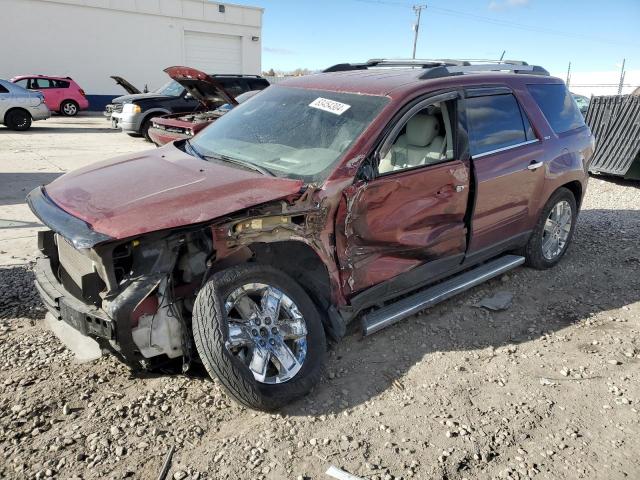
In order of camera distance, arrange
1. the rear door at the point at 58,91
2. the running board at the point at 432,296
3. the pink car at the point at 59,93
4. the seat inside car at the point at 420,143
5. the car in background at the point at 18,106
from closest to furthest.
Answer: the running board at the point at 432,296, the seat inside car at the point at 420,143, the car in background at the point at 18,106, the pink car at the point at 59,93, the rear door at the point at 58,91

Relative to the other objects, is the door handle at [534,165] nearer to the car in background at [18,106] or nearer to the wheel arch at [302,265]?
the wheel arch at [302,265]

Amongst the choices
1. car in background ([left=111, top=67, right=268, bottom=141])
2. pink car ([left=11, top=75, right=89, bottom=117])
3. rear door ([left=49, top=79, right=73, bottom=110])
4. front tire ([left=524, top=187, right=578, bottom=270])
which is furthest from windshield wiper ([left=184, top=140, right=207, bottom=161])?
rear door ([left=49, top=79, right=73, bottom=110])

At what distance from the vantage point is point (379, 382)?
124 inches

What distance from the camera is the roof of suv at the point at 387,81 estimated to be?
11.5 feet

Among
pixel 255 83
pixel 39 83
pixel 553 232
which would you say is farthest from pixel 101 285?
pixel 39 83

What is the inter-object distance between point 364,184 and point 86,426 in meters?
2.11

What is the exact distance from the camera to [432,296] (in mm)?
3734

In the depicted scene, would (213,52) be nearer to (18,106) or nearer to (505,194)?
(18,106)

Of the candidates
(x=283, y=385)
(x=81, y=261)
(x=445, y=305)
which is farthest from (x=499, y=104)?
(x=81, y=261)

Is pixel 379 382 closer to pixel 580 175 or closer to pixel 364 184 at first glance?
pixel 364 184

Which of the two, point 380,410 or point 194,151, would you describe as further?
point 194,151

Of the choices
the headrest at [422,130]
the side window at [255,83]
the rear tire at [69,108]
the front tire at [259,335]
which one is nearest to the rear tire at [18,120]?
the rear tire at [69,108]

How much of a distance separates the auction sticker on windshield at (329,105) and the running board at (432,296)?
1.45 m

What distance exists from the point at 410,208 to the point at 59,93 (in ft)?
71.4
